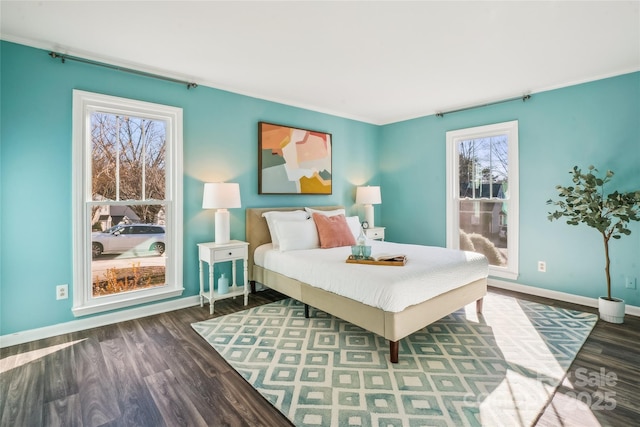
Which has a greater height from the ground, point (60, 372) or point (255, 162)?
point (255, 162)

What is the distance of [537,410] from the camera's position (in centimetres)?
179

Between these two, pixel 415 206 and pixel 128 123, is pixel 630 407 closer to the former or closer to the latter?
pixel 415 206

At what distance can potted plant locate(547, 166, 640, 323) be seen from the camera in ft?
9.59

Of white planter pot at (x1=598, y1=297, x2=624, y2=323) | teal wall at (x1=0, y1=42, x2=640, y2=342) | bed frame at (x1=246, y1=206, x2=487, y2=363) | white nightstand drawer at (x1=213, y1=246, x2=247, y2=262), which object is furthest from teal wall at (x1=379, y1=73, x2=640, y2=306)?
white nightstand drawer at (x1=213, y1=246, x2=247, y2=262)

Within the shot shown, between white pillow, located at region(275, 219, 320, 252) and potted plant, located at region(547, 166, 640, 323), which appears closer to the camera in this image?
potted plant, located at region(547, 166, 640, 323)

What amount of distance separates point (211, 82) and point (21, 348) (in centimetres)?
305

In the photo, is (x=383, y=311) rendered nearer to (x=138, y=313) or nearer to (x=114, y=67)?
(x=138, y=313)

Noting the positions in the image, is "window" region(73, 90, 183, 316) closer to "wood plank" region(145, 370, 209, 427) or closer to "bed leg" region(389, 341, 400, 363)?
"wood plank" region(145, 370, 209, 427)

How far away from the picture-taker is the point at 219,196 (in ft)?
11.0

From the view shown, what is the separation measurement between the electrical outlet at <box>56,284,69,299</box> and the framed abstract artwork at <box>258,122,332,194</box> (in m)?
2.17

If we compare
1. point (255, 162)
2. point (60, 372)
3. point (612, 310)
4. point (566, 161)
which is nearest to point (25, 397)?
point (60, 372)

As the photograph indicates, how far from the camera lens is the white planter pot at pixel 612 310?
116 inches

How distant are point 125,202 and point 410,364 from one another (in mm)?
3031

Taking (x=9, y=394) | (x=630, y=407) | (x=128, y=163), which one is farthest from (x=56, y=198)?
(x=630, y=407)
